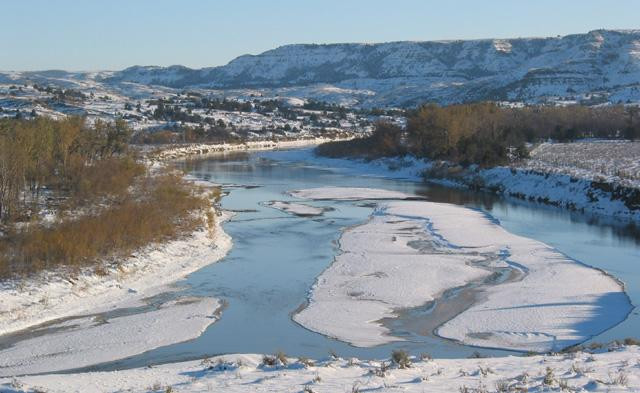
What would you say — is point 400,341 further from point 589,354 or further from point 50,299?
point 50,299

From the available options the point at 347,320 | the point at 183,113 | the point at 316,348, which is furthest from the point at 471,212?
the point at 183,113

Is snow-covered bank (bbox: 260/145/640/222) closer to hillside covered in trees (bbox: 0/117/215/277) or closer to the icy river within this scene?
the icy river

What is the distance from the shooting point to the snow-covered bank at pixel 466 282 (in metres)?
16.8

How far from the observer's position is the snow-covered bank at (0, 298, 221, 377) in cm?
1473

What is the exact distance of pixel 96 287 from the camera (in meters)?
20.2

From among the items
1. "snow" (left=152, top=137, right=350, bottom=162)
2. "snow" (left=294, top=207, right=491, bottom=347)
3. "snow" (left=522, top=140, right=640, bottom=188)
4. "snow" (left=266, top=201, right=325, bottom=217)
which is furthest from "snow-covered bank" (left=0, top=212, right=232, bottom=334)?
"snow" (left=152, top=137, right=350, bottom=162)

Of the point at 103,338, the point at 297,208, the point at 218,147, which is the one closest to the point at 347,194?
the point at 297,208

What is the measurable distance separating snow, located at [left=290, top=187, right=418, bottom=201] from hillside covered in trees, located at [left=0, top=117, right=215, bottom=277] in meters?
8.84

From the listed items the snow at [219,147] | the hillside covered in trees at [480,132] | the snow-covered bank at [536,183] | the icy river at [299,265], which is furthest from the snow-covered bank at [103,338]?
the snow at [219,147]

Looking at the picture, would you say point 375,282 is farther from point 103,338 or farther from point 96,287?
point 103,338

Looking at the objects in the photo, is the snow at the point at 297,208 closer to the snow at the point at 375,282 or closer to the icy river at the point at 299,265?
the icy river at the point at 299,265

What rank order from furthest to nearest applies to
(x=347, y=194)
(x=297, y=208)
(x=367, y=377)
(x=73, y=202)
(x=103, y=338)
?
(x=347, y=194) < (x=297, y=208) < (x=73, y=202) < (x=103, y=338) < (x=367, y=377)

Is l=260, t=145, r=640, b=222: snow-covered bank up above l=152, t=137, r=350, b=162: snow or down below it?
above

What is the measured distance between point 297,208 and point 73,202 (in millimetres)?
11270
